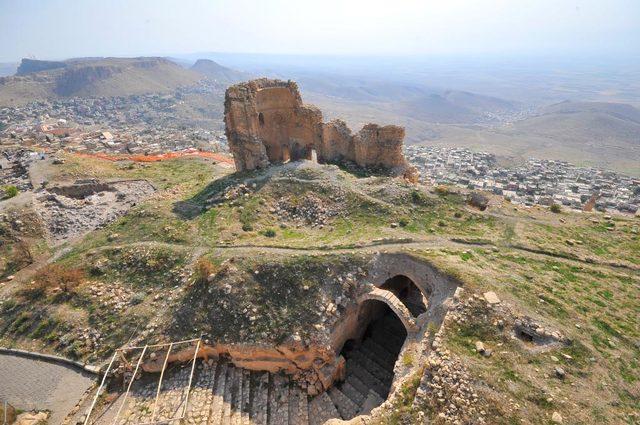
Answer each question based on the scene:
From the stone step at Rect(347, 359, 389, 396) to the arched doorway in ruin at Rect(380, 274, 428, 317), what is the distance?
6.64 metres

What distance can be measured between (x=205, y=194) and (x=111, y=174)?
51.1 ft

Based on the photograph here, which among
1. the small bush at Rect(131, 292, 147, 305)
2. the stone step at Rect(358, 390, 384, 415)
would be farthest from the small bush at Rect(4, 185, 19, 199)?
the stone step at Rect(358, 390, 384, 415)

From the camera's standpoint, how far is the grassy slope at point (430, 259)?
1894cm

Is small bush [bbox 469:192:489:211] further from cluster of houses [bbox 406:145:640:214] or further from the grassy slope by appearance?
cluster of houses [bbox 406:145:640:214]

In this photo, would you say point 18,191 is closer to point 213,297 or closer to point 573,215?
point 213,297

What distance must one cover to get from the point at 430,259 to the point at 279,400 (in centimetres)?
1457

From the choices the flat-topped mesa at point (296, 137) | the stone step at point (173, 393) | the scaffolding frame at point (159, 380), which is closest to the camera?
the scaffolding frame at point (159, 380)

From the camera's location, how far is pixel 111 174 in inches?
1788

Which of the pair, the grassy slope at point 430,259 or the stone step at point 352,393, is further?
the stone step at point 352,393

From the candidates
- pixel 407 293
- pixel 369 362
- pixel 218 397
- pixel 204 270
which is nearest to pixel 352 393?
pixel 369 362

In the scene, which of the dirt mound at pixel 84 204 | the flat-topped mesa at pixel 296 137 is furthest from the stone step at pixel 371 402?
the dirt mound at pixel 84 204

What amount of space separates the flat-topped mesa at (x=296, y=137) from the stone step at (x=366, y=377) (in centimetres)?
2399

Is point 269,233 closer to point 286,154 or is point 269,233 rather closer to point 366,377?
point 366,377

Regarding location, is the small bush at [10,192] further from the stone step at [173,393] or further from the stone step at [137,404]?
the stone step at [173,393]
